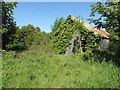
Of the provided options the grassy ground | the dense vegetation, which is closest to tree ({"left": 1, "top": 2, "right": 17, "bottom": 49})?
the dense vegetation

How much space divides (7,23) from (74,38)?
7685 mm

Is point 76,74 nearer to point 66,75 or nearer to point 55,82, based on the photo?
point 66,75

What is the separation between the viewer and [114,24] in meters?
13.6

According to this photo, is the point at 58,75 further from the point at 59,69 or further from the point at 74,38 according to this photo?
the point at 74,38

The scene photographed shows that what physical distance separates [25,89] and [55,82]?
Answer: 6.46 ft

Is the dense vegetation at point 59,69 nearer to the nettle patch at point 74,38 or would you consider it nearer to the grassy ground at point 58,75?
the grassy ground at point 58,75

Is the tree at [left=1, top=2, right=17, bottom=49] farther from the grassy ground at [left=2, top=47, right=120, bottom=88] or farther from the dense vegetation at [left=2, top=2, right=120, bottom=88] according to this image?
the grassy ground at [left=2, top=47, right=120, bottom=88]

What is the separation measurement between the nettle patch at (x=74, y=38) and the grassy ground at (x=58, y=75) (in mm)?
9330

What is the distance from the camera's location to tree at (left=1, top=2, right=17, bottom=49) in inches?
755

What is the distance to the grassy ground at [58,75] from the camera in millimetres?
10491

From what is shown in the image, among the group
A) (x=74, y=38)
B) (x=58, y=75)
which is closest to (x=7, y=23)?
(x=74, y=38)

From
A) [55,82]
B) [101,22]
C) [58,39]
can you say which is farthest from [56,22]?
[55,82]

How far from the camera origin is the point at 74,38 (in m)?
25.0

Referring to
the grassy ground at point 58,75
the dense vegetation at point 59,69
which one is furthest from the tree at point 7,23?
the grassy ground at point 58,75
